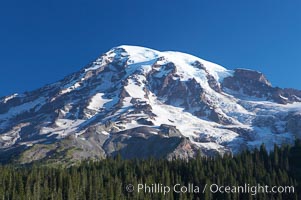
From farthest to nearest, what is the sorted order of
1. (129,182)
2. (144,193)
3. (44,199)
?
1. (129,182)
2. (144,193)
3. (44,199)

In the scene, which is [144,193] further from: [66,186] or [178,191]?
[66,186]

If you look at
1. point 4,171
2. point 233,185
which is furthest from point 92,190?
point 233,185

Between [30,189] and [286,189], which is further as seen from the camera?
[286,189]

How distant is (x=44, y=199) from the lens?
16588 centimetres

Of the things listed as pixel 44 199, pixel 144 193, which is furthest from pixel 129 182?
pixel 44 199

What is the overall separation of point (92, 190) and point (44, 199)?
1811 cm

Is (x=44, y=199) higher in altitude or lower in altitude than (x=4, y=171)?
lower

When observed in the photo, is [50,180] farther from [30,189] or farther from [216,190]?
[216,190]

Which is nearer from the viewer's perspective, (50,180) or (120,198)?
(120,198)

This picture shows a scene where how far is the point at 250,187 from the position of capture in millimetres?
191375

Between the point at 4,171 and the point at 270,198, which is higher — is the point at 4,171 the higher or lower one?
the higher one

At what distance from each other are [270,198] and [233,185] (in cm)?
1494

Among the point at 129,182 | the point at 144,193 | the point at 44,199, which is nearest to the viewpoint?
the point at 44,199

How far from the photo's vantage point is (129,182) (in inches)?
7672
